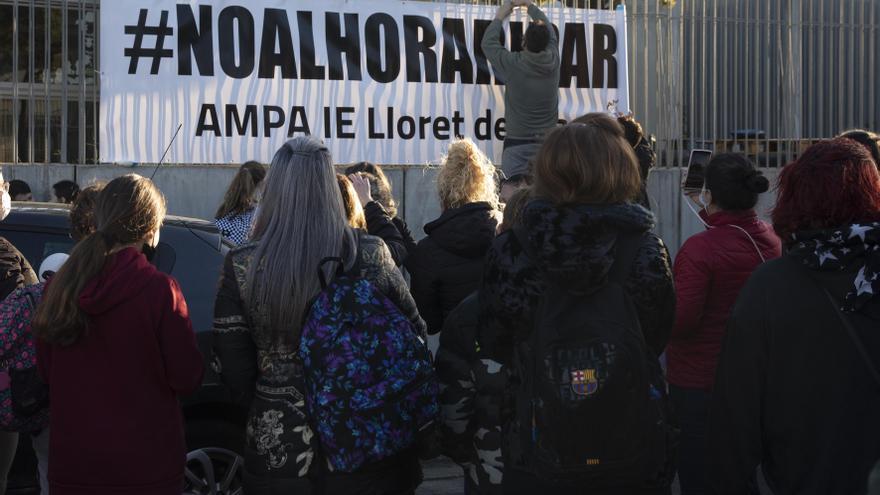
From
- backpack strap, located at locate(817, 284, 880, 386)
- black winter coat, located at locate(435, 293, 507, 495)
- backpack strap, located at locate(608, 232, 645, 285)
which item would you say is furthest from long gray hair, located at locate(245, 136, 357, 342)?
backpack strap, located at locate(817, 284, 880, 386)

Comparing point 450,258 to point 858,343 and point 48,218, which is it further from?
point 858,343

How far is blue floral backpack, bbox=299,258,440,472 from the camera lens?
332cm

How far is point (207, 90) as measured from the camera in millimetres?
8570

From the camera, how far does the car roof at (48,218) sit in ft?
17.6

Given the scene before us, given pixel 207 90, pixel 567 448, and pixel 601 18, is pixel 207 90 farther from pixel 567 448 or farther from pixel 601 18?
pixel 567 448

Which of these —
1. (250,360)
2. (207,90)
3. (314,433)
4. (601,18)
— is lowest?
(314,433)

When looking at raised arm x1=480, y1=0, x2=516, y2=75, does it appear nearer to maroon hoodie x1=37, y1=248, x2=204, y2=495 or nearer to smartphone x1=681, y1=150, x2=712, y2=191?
smartphone x1=681, y1=150, x2=712, y2=191

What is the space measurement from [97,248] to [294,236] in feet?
2.53

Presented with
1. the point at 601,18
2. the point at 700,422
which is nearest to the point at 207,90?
the point at 601,18

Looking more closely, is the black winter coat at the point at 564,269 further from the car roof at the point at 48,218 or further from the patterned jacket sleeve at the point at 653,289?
the car roof at the point at 48,218

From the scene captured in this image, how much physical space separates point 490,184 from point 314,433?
92.8 inches

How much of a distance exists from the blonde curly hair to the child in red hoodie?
1.95m

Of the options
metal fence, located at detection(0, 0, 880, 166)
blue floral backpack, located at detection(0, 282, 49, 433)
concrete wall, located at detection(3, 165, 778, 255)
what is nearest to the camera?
blue floral backpack, located at detection(0, 282, 49, 433)

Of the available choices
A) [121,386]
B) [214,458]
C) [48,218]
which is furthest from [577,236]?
[48,218]
